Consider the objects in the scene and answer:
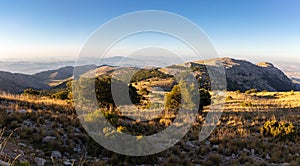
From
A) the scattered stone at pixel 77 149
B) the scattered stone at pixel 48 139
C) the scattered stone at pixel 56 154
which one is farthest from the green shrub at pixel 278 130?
the scattered stone at pixel 48 139

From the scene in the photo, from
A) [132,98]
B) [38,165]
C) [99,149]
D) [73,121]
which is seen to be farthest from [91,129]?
[132,98]

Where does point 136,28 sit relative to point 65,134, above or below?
above

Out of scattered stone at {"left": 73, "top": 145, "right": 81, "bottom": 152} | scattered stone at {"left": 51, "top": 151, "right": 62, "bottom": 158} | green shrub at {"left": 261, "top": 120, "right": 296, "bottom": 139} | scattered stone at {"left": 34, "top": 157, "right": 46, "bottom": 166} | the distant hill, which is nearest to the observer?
scattered stone at {"left": 34, "top": 157, "right": 46, "bottom": 166}

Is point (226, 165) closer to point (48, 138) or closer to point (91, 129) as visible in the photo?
point (91, 129)

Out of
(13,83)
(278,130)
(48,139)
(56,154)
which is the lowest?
(13,83)

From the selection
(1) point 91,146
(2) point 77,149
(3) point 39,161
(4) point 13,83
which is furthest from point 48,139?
(4) point 13,83

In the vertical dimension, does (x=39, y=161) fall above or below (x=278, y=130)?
above

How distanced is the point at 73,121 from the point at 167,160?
17.2 feet

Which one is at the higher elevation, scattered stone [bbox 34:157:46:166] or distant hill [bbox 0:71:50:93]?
scattered stone [bbox 34:157:46:166]

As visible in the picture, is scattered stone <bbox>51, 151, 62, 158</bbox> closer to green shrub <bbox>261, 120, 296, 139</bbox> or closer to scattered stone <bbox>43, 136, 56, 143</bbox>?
scattered stone <bbox>43, 136, 56, 143</bbox>

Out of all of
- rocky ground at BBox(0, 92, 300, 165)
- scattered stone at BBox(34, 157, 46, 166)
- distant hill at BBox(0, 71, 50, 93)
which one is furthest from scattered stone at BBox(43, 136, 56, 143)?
distant hill at BBox(0, 71, 50, 93)

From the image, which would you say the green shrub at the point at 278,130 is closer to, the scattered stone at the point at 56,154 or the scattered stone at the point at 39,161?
the scattered stone at the point at 56,154

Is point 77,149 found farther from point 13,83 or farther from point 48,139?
point 13,83

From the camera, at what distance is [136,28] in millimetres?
10039
